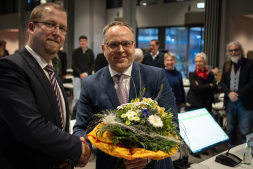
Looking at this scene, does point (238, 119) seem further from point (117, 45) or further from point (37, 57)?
point (37, 57)

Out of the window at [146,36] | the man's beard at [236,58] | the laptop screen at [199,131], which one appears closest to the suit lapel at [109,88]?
the laptop screen at [199,131]

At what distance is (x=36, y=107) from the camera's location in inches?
51.8

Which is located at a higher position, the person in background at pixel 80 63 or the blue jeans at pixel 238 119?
the person in background at pixel 80 63

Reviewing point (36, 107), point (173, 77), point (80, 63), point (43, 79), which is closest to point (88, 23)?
point (80, 63)

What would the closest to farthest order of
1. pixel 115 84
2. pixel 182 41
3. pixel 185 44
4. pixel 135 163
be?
1. pixel 135 163
2. pixel 115 84
3. pixel 185 44
4. pixel 182 41

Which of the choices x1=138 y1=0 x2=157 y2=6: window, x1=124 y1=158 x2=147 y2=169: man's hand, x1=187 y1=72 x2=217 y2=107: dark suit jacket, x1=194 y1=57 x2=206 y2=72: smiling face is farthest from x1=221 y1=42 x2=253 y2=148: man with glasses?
x1=138 y1=0 x2=157 y2=6: window

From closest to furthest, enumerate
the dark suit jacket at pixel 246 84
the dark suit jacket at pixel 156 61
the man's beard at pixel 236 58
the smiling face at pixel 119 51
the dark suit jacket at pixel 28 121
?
the dark suit jacket at pixel 28 121 < the smiling face at pixel 119 51 < the dark suit jacket at pixel 246 84 < the man's beard at pixel 236 58 < the dark suit jacket at pixel 156 61

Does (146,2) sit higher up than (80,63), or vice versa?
(146,2)

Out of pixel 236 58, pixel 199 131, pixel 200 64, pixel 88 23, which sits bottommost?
pixel 199 131

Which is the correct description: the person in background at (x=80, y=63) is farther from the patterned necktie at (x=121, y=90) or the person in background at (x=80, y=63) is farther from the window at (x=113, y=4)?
the window at (x=113, y=4)

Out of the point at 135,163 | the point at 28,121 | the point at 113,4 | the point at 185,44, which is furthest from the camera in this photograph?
the point at 113,4

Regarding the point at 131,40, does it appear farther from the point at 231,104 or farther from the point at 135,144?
the point at 231,104

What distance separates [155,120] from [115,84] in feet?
1.84

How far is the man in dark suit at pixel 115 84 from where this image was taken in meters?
1.67
